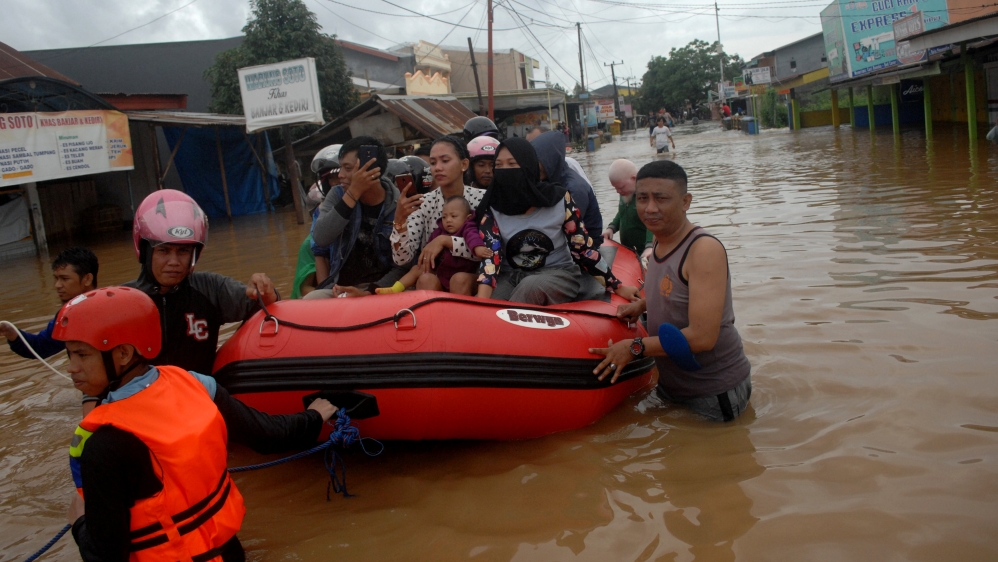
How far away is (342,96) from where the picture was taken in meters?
22.5

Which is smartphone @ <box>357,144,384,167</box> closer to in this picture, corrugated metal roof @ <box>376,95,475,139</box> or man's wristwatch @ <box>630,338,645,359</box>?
man's wristwatch @ <box>630,338,645,359</box>

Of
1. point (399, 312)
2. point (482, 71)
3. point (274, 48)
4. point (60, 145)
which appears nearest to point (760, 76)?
point (482, 71)

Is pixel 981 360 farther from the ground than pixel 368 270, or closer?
closer

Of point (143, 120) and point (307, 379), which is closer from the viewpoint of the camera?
point (307, 379)

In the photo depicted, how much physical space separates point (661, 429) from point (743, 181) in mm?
10507

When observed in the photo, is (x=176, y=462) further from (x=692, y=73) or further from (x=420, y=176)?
(x=692, y=73)

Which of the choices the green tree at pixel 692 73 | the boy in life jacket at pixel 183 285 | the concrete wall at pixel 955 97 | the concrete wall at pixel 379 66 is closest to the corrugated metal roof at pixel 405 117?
the concrete wall at pixel 379 66

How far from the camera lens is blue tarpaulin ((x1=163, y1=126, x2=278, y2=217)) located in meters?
18.6

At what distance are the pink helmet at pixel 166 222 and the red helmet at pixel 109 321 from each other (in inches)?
41.8

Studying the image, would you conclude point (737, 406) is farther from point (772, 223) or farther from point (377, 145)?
point (772, 223)

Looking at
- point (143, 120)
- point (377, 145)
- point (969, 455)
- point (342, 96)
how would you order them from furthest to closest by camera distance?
1. point (342, 96)
2. point (143, 120)
3. point (377, 145)
4. point (969, 455)

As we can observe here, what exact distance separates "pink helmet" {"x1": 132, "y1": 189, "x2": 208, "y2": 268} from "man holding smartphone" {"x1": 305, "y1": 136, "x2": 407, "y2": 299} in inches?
36.1

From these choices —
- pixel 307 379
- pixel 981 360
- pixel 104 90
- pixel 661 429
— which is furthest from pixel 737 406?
pixel 104 90

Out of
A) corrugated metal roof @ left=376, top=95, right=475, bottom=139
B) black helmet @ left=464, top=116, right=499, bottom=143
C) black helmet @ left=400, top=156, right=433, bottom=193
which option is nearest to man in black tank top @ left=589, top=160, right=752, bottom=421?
black helmet @ left=464, top=116, right=499, bottom=143
